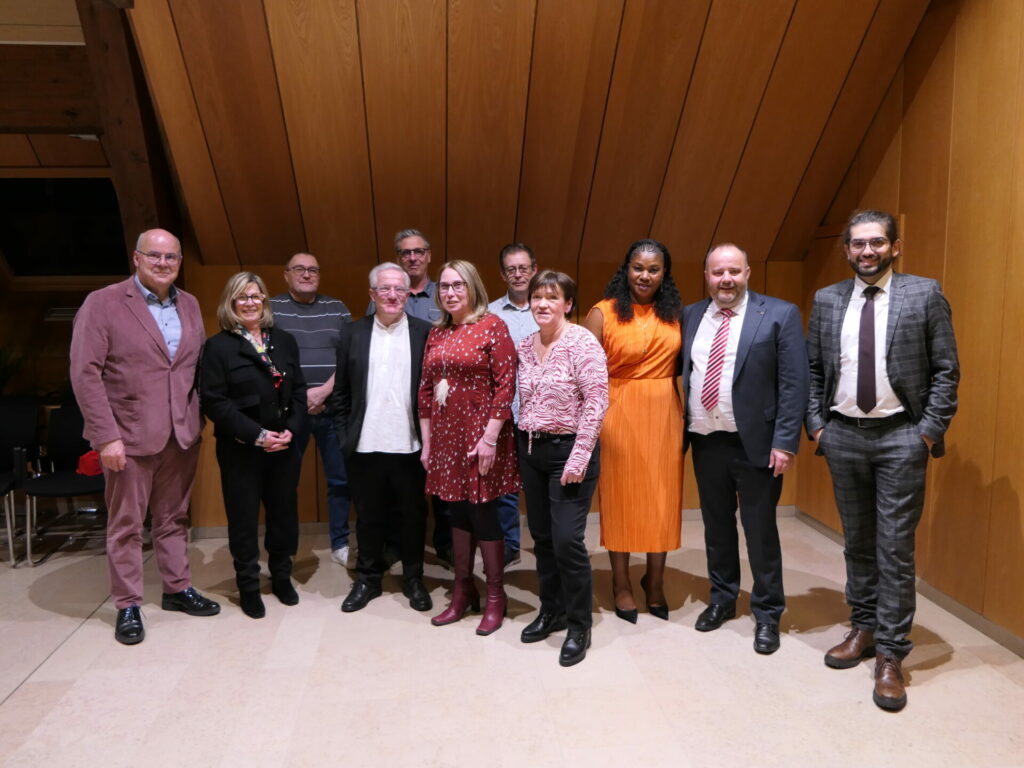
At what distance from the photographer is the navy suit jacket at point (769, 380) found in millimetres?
2820

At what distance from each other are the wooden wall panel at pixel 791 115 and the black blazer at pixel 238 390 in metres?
2.56

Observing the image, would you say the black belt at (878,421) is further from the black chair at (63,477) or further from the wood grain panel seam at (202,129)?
the black chair at (63,477)

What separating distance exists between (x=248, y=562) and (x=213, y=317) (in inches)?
65.9

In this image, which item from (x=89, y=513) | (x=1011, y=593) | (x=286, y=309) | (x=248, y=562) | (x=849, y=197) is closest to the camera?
(x=1011, y=593)

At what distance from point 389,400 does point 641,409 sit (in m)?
1.02

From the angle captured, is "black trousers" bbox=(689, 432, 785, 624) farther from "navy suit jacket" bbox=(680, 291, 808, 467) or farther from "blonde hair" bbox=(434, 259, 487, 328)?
"blonde hair" bbox=(434, 259, 487, 328)

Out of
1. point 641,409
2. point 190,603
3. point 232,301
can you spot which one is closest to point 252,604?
point 190,603

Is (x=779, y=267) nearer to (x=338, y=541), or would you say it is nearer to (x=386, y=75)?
(x=386, y=75)

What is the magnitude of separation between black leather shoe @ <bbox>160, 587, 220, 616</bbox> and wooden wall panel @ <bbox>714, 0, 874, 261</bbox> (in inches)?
126

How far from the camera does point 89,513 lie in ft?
15.9

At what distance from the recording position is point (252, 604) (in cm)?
328

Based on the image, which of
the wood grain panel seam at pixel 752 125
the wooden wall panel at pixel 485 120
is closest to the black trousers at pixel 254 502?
the wooden wall panel at pixel 485 120

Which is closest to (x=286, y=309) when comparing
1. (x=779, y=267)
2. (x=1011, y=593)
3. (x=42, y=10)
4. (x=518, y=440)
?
(x=518, y=440)

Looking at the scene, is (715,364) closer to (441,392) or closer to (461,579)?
(441,392)
